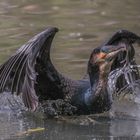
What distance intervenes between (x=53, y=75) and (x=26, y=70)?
28.5 inches

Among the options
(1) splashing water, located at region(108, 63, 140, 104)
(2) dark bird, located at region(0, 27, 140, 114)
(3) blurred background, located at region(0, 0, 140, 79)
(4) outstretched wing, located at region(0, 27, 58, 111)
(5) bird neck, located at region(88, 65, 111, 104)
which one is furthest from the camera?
(3) blurred background, located at region(0, 0, 140, 79)

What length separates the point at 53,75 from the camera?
898cm

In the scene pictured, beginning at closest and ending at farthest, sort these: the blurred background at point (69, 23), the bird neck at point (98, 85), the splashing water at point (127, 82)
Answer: the bird neck at point (98, 85) < the splashing water at point (127, 82) < the blurred background at point (69, 23)

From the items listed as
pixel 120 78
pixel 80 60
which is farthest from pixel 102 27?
pixel 120 78

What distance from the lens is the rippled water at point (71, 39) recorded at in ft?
27.8

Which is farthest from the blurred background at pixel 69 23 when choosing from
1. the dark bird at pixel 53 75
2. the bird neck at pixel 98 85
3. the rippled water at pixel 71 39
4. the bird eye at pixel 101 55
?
the bird eye at pixel 101 55

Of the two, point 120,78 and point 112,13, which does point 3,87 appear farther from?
point 112,13

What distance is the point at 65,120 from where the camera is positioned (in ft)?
29.3

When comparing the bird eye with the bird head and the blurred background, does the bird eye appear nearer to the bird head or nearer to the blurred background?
the bird head

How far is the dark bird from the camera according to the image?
838cm

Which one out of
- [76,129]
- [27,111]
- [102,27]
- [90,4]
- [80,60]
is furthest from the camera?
[90,4]

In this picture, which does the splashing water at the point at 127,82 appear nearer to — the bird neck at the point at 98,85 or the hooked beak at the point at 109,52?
the bird neck at the point at 98,85

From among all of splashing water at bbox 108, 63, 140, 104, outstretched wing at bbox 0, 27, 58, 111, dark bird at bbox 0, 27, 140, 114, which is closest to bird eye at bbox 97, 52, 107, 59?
dark bird at bbox 0, 27, 140, 114

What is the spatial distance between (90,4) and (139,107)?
8.61 meters
